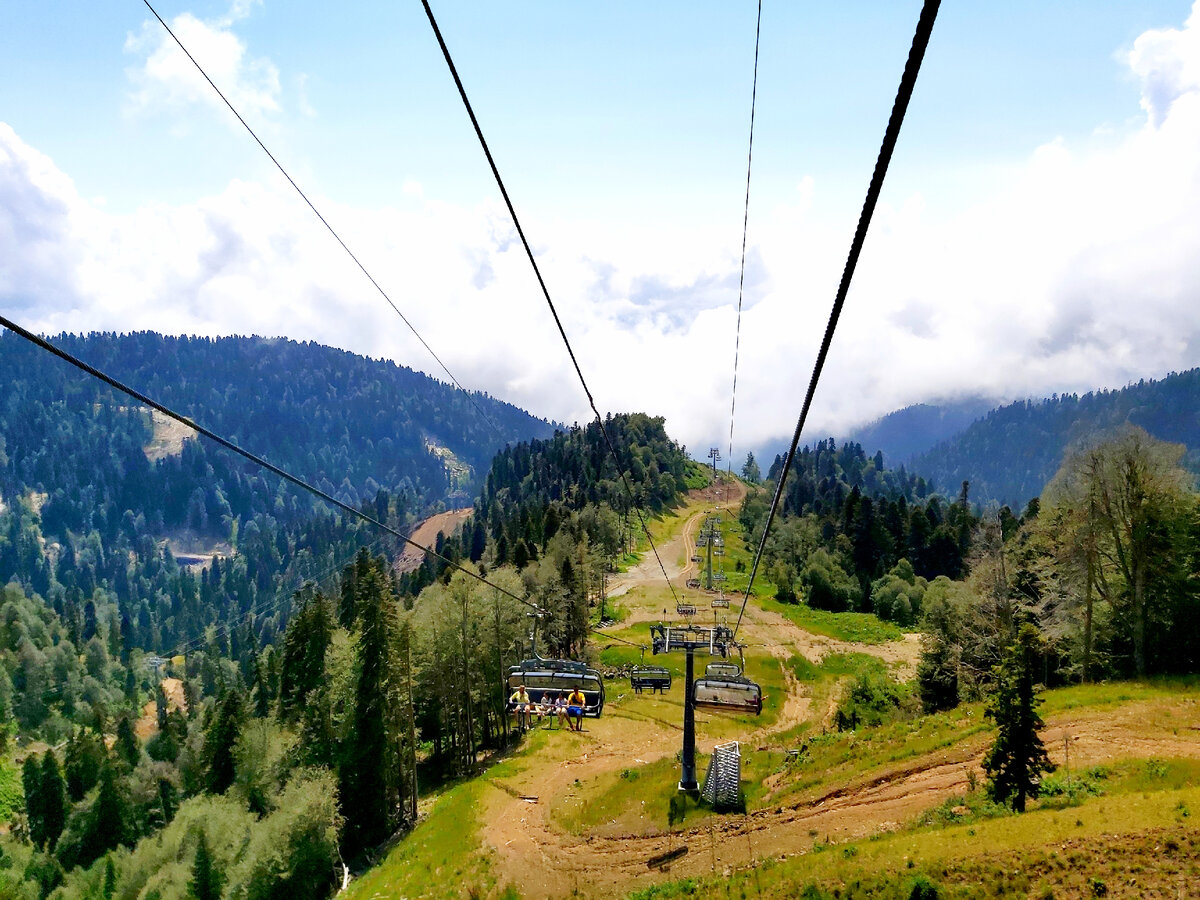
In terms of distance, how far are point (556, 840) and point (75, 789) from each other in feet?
250

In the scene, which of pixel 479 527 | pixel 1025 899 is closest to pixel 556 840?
pixel 1025 899

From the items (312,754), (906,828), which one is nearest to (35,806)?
(312,754)

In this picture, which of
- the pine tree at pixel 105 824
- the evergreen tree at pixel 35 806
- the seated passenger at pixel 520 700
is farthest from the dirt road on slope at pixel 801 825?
the evergreen tree at pixel 35 806

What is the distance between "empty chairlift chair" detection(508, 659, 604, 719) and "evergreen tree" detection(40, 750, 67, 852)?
81.7 meters

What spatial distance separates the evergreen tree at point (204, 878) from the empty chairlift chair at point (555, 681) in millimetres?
38570

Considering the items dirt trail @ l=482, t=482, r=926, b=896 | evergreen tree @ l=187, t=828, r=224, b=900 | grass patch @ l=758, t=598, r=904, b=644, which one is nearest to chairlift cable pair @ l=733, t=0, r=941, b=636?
dirt trail @ l=482, t=482, r=926, b=896

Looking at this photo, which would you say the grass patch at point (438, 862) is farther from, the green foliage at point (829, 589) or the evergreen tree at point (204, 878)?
the green foliage at point (829, 589)

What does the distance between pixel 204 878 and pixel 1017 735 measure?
54.4m

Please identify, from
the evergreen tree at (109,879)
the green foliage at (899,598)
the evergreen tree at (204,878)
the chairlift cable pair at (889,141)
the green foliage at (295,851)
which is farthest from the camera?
the green foliage at (899,598)

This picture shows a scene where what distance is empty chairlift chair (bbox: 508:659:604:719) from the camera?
27203 mm

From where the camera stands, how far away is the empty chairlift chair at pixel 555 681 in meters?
27.2

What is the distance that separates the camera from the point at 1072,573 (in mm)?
43656

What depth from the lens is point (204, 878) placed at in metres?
49.0

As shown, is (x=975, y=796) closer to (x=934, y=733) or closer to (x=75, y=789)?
(x=934, y=733)
